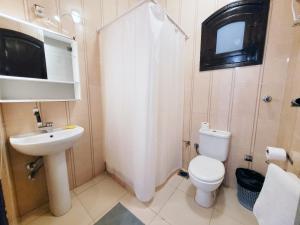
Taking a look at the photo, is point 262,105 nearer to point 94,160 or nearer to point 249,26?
point 249,26

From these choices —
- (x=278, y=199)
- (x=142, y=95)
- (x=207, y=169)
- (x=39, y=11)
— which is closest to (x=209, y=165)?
(x=207, y=169)

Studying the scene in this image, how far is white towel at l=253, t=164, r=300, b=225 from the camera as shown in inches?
25.6

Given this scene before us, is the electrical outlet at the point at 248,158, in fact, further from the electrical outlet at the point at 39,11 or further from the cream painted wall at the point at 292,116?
the electrical outlet at the point at 39,11

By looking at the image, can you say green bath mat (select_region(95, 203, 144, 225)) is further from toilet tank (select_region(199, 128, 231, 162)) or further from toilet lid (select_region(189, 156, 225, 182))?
toilet tank (select_region(199, 128, 231, 162))

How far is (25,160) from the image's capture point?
1.14 meters

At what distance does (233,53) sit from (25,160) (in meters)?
2.33

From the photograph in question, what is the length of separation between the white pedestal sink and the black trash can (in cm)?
171

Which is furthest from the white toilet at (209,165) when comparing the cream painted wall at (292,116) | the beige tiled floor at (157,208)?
the cream painted wall at (292,116)

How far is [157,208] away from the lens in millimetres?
1302

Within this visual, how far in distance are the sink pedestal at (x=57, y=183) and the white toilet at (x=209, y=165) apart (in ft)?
4.00

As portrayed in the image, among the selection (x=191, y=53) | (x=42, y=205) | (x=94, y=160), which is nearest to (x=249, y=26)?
(x=191, y=53)

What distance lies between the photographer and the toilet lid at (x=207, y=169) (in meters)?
1.17

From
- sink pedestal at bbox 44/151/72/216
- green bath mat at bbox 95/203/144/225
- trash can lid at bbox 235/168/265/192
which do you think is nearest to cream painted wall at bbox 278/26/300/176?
trash can lid at bbox 235/168/265/192

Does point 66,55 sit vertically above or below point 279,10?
below
